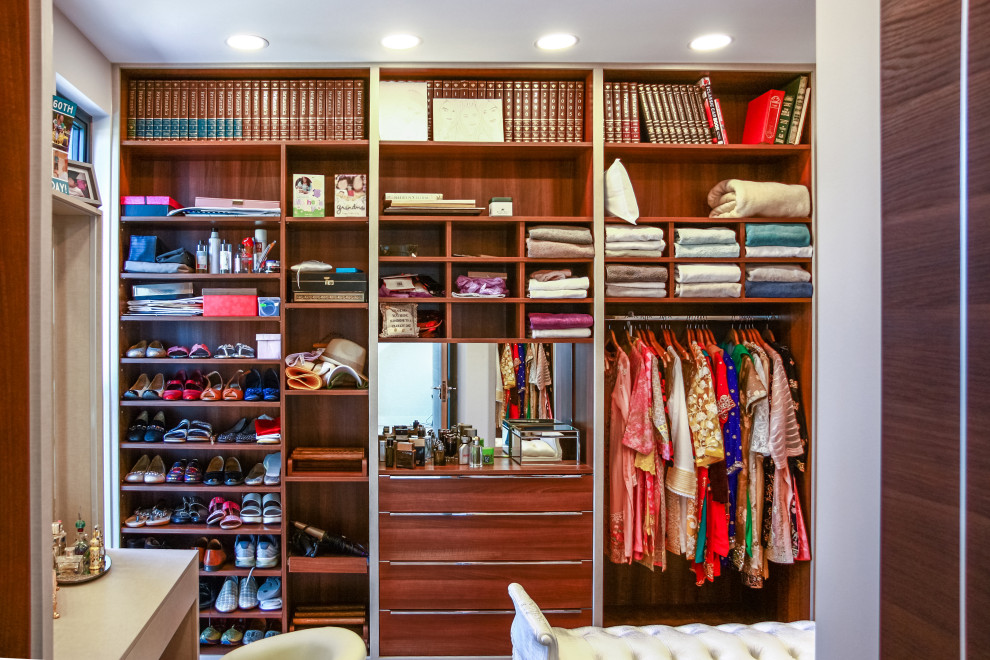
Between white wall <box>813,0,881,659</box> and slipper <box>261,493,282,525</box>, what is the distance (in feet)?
8.52

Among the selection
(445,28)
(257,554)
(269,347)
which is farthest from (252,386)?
(445,28)

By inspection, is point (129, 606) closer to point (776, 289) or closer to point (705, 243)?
point (705, 243)

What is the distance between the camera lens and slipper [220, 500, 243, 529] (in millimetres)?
2963

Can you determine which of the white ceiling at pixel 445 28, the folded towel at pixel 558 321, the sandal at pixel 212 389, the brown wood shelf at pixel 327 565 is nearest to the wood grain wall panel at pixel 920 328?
the white ceiling at pixel 445 28

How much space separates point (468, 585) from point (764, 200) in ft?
7.22

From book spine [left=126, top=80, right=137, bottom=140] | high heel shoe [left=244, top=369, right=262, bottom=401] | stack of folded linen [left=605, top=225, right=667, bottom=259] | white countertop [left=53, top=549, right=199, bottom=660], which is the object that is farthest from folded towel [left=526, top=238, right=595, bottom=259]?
book spine [left=126, top=80, right=137, bottom=140]

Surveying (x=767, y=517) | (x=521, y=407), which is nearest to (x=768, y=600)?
(x=767, y=517)

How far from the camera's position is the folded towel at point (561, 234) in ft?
9.59

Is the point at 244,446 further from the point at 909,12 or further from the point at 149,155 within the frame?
the point at 909,12

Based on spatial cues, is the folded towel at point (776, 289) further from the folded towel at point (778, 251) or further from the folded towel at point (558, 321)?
the folded towel at point (558, 321)

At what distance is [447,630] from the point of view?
2928mm

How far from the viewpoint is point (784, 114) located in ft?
9.99

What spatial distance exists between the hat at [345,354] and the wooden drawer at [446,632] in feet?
3.67

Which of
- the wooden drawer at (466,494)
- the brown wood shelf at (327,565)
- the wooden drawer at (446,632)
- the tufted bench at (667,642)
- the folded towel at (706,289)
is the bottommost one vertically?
the wooden drawer at (446,632)
